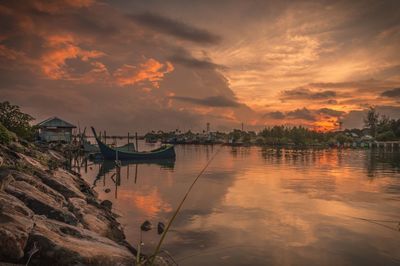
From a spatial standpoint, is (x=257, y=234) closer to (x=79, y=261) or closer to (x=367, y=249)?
(x=367, y=249)

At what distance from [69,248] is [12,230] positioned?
1.33m

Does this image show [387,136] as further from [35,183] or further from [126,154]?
[35,183]

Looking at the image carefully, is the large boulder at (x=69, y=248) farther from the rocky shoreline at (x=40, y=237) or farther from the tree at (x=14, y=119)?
the tree at (x=14, y=119)

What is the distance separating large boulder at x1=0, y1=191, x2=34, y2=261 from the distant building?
58.0 meters

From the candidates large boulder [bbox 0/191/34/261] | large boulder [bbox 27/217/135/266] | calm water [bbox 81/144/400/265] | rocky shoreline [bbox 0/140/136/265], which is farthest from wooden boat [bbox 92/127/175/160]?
large boulder [bbox 0/191/34/261]

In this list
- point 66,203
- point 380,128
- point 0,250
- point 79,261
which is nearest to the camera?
point 0,250

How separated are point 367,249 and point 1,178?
14099mm

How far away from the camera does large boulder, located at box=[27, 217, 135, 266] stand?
294 inches

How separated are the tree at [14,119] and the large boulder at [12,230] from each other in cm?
2641

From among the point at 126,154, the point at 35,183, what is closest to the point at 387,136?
the point at 126,154

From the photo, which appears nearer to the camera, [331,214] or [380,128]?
[331,214]

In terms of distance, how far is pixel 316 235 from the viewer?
1530 cm

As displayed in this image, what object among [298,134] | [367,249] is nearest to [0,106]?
[367,249]

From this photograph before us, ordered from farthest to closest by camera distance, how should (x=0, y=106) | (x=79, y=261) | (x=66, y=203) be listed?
(x=0, y=106), (x=66, y=203), (x=79, y=261)
